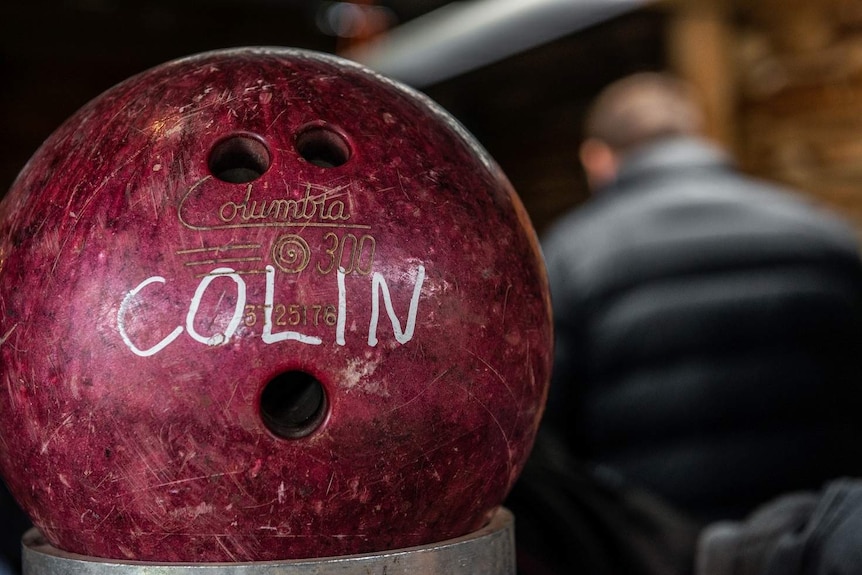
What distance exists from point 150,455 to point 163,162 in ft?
0.88

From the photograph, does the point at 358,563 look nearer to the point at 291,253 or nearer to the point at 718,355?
the point at 291,253

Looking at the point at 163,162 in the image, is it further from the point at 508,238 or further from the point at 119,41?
the point at 119,41

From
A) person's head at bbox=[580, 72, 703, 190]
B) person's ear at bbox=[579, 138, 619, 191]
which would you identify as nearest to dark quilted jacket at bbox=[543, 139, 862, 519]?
person's head at bbox=[580, 72, 703, 190]

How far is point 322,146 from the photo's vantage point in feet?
3.49

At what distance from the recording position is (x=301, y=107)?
1.05m

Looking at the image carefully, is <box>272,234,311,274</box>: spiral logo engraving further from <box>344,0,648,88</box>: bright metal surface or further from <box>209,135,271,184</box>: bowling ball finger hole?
<box>344,0,648,88</box>: bright metal surface

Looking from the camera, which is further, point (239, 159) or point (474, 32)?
point (474, 32)

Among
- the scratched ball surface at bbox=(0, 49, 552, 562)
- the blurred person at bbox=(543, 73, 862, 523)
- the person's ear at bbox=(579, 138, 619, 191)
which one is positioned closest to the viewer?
the scratched ball surface at bbox=(0, 49, 552, 562)

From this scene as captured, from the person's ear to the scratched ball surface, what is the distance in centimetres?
232

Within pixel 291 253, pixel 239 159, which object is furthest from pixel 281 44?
pixel 291 253

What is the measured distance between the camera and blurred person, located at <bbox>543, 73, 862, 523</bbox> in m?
2.78

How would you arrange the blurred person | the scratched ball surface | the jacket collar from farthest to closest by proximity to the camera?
the jacket collar → the blurred person → the scratched ball surface

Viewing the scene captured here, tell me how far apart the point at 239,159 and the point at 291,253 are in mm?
145

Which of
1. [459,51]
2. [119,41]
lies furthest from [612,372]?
[119,41]
